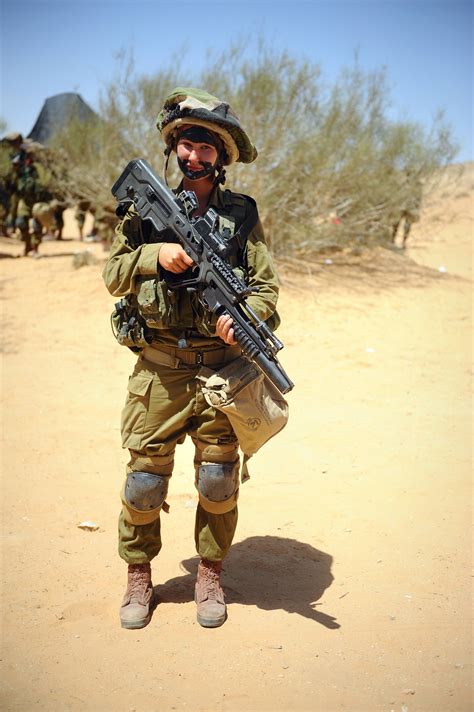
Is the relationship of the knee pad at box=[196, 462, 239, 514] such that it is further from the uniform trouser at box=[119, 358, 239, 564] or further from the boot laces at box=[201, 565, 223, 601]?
the boot laces at box=[201, 565, 223, 601]

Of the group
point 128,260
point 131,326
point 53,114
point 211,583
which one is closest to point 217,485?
point 211,583

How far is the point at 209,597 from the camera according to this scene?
277cm

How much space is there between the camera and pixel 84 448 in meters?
4.68

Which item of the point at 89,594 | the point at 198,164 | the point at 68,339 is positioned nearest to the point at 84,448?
the point at 89,594

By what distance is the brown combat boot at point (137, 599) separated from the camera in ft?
8.80

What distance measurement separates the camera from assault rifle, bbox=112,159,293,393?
2.46 metres

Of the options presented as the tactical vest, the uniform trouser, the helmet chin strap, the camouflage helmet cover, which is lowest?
the uniform trouser

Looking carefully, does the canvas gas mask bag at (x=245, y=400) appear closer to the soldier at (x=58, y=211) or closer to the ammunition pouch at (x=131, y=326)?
the ammunition pouch at (x=131, y=326)

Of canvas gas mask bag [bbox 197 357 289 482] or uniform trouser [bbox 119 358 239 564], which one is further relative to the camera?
uniform trouser [bbox 119 358 239 564]

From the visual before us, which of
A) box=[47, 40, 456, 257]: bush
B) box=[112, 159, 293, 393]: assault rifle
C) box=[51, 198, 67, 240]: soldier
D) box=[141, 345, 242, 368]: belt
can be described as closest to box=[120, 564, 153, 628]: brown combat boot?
box=[141, 345, 242, 368]: belt

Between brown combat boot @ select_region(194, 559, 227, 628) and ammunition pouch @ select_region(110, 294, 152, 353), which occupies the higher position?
ammunition pouch @ select_region(110, 294, 152, 353)

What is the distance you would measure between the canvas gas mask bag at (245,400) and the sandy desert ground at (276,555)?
0.79 metres

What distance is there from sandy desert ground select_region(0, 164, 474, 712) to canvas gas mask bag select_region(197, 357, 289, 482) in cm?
79

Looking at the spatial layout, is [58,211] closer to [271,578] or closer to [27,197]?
A: [27,197]
